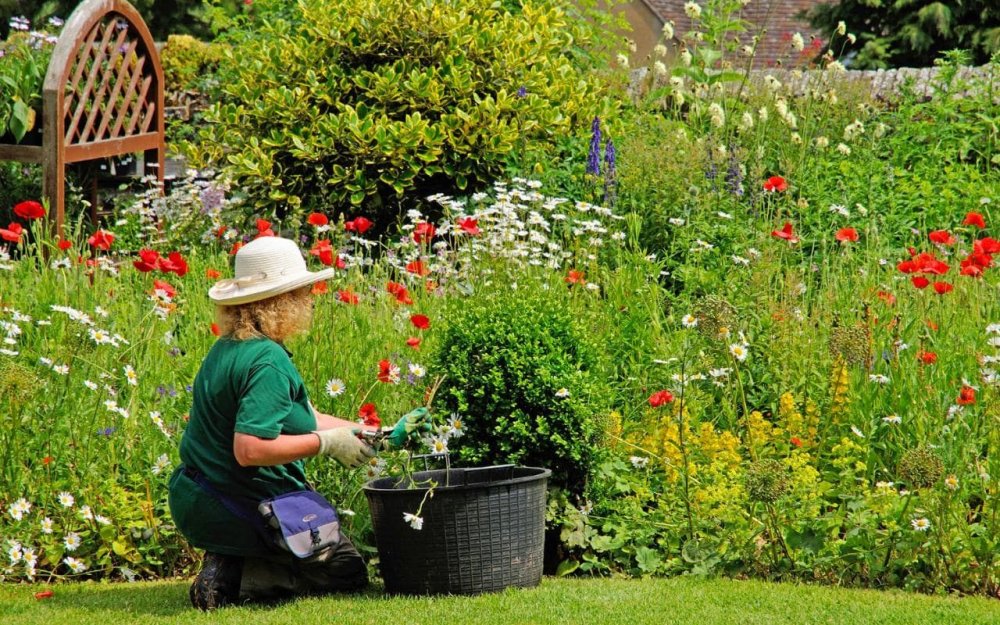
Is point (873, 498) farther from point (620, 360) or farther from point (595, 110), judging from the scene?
point (595, 110)

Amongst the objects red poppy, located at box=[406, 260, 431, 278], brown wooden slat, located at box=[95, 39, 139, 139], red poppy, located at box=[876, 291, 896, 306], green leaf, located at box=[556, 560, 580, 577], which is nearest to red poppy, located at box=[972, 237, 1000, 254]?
red poppy, located at box=[876, 291, 896, 306]

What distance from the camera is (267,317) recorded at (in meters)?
3.79

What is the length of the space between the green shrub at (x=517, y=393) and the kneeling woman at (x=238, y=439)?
0.51m

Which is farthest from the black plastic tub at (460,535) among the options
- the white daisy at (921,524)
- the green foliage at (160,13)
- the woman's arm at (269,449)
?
the green foliage at (160,13)

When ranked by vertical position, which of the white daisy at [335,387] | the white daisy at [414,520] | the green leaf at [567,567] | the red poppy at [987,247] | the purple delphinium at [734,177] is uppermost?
the red poppy at [987,247]

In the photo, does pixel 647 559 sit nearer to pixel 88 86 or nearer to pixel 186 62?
pixel 88 86

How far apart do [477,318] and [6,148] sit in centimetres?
506

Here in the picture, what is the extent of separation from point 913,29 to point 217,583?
15934mm

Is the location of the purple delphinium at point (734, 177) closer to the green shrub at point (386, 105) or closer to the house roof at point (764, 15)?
the green shrub at point (386, 105)

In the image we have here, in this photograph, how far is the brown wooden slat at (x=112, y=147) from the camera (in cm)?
814

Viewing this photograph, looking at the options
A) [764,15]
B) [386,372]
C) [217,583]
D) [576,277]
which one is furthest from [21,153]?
[764,15]

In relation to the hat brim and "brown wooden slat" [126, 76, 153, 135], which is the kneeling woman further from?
"brown wooden slat" [126, 76, 153, 135]

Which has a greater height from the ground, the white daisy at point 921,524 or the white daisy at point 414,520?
the white daisy at point 414,520

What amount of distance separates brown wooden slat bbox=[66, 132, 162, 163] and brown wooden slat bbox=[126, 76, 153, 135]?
0.10m
